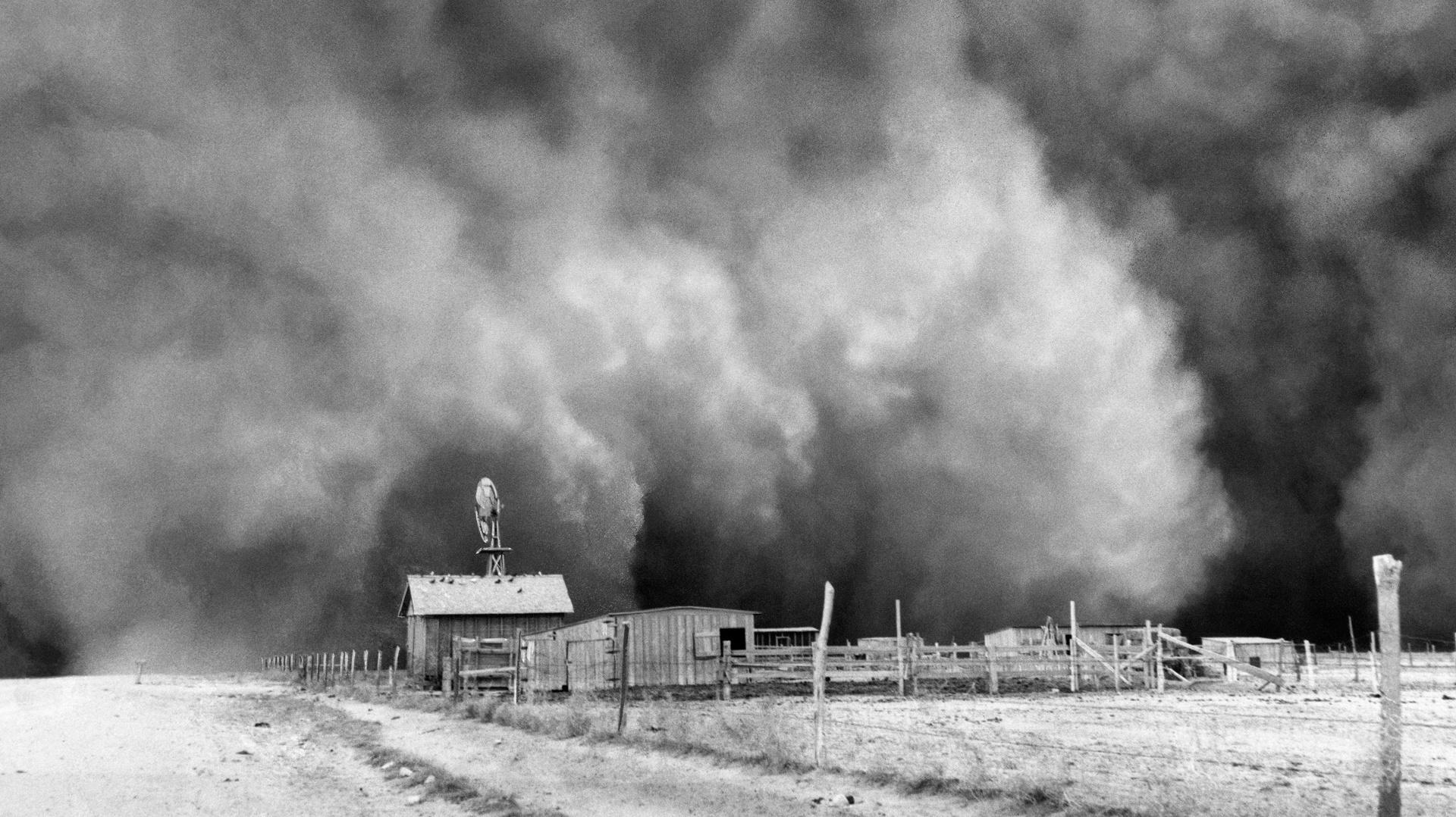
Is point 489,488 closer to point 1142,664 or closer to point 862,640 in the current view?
point 862,640

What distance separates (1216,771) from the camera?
16469 mm

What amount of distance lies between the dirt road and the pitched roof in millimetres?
20857

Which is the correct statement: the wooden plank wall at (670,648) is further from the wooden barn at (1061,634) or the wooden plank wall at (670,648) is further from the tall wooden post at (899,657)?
the wooden barn at (1061,634)

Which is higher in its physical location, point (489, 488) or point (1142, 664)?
point (489, 488)

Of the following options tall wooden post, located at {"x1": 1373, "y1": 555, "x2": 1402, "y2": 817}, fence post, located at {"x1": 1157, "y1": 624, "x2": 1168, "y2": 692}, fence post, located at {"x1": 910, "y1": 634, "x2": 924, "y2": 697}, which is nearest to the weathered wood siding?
fence post, located at {"x1": 910, "y1": 634, "x2": 924, "y2": 697}

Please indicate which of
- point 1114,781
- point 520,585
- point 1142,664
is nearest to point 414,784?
point 1114,781

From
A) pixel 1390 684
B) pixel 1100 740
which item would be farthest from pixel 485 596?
pixel 1390 684

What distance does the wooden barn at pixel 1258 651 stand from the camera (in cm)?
5438

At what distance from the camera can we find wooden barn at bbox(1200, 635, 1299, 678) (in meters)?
54.4

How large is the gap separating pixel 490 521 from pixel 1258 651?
1618 inches

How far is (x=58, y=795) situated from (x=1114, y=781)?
48.1 feet

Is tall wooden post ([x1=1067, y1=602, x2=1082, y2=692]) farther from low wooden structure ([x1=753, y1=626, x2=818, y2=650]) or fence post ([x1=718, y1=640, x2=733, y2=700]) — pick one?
low wooden structure ([x1=753, y1=626, x2=818, y2=650])

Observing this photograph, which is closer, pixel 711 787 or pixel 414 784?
pixel 711 787

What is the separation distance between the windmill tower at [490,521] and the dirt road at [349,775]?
31.1 meters
